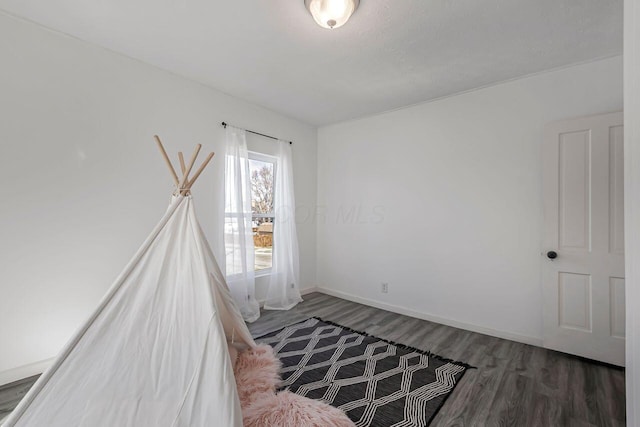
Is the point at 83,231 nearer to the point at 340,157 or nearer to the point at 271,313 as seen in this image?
the point at 271,313

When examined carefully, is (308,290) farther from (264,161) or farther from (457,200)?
(457,200)

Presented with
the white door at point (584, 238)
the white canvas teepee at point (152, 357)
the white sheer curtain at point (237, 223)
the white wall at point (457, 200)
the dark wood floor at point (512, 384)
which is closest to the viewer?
the white canvas teepee at point (152, 357)

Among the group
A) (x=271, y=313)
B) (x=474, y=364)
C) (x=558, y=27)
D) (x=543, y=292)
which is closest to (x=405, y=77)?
(x=558, y=27)

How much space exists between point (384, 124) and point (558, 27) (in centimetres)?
185

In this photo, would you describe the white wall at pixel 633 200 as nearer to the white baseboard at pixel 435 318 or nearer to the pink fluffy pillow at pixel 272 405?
the pink fluffy pillow at pixel 272 405

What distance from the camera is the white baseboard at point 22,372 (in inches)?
75.7

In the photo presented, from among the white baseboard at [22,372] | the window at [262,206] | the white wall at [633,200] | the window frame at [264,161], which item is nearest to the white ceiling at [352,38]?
the window frame at [264,161]

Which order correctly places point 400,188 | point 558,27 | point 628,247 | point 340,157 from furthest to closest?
point 340,157 → point 400,188 → point 558,27 → point 628,247

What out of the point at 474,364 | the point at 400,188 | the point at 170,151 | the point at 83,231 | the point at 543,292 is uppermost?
the point at 170,151

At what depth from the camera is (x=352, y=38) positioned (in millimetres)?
2094

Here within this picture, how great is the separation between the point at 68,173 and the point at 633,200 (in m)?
3.14

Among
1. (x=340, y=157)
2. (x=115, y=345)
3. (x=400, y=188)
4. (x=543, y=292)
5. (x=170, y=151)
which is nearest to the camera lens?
(x=115, y=345)

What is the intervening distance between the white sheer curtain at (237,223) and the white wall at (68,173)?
566 millimetres

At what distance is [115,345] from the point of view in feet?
4.70
